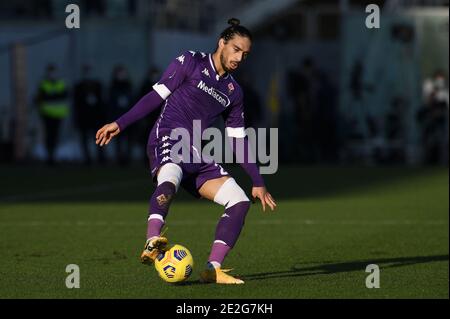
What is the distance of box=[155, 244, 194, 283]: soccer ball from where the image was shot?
10.0m

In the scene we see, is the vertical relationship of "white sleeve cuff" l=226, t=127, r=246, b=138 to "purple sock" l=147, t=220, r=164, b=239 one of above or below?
above

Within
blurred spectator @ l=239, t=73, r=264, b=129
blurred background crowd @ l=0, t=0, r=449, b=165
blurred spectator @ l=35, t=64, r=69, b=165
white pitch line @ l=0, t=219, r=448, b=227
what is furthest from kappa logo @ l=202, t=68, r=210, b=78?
blurred spectator @ l=239, t=73, r=264, b=129

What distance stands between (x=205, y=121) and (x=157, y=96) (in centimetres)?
51

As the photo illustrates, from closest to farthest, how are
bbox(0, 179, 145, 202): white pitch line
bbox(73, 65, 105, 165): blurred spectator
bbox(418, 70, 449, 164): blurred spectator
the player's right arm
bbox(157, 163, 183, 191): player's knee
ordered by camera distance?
the player's right arm
bbox(157, 163, 183, 191): player's knee
bbox(0, 179, 145, 202): white pitch line
bbox(73, 65, 105, 165): blurred spectator
bbox(418, 70, 449, 164): blurred spectator

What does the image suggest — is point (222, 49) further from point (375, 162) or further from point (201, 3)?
point (201, 3)

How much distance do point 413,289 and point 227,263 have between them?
231 centimetres

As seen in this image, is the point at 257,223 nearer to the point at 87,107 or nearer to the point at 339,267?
the point at 339,267

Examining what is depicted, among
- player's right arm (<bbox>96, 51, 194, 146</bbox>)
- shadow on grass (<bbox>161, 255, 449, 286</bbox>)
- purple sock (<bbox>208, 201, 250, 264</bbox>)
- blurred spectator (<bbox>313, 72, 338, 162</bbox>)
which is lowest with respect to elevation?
shadow on grass (<bbox>161, 255, 449, 286</bbox>)

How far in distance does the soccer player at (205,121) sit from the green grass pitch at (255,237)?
0.48 meters

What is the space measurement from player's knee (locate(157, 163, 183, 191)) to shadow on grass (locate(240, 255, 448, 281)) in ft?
3.55

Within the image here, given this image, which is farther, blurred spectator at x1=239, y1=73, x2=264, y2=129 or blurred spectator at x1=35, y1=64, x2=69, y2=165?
blurred spectator at x1=239, y1=73, x2=264, y2=129

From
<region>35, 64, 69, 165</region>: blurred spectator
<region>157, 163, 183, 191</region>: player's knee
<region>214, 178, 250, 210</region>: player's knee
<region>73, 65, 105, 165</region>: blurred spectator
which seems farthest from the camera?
<region>73, 65, 105, 165</region>: blurred spectator

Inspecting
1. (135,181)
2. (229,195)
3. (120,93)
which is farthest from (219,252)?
(120,93)

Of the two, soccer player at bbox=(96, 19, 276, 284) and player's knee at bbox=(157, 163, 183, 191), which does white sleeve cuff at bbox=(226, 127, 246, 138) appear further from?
player's knee at bbox=(157, 163, 183, 191)
